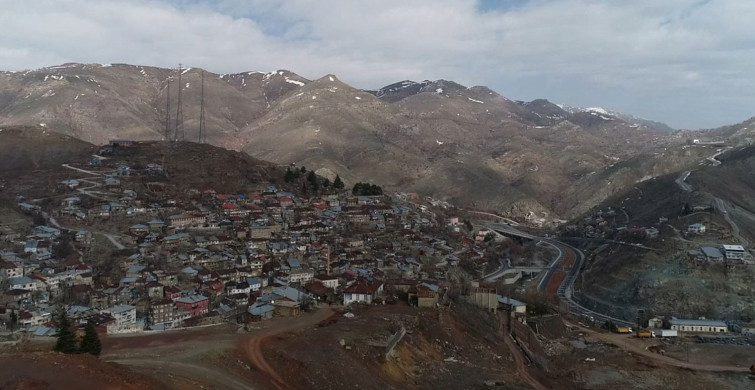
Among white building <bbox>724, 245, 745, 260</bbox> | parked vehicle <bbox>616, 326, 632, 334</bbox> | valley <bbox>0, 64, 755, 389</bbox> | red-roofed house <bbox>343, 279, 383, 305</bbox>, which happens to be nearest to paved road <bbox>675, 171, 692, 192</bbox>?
valley <bbox>0, 64, 755, 389</bbox>

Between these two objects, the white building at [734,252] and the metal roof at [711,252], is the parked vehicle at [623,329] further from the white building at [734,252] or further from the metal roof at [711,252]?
the white building at [734,252]

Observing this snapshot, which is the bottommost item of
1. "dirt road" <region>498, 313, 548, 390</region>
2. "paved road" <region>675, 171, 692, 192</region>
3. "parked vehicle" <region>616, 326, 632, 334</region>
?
"parked vehicle" <region>616, 326, 632, 334</region>

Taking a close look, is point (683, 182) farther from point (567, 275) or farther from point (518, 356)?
point (518, 356)

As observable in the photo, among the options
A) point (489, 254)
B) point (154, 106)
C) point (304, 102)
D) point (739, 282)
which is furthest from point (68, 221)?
point (154, 106)

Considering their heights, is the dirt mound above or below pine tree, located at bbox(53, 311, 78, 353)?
above

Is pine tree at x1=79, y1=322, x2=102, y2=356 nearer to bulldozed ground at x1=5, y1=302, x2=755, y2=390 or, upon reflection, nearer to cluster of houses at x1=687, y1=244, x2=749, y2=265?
bulldozed ground at x1=5, y1=302, x2=755, y2=390

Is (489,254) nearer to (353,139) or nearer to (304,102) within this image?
(353,139)

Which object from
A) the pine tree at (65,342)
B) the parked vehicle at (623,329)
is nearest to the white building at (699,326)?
the parked vehicle at (623,329)
